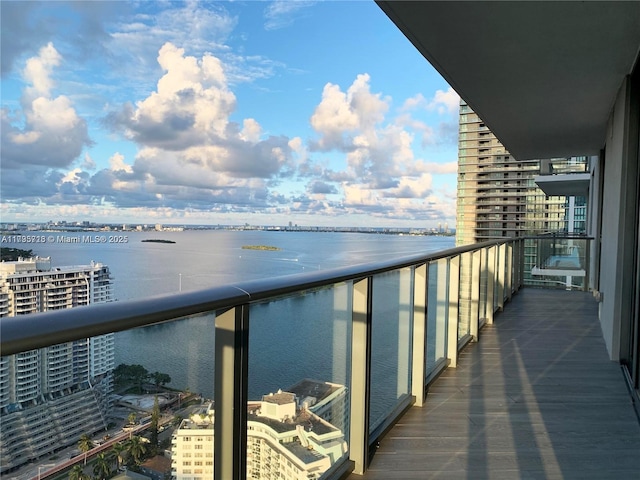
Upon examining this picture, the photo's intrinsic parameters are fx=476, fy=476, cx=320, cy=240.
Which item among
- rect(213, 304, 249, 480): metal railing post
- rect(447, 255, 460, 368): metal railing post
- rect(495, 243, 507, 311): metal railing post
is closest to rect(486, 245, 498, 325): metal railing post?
rect(495, 243, 507, 311): metal railing post

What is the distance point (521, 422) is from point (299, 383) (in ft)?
7.06

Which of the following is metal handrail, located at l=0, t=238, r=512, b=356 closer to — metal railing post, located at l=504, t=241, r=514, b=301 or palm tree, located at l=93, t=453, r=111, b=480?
palm tree, located at l=93, t=453, r=111, b=480

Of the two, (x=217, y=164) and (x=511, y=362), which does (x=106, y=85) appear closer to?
(x=217, y=164)

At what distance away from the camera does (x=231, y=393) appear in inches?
56.9

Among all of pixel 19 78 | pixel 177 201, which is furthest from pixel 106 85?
pixel 177 201

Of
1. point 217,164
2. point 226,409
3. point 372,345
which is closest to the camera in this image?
point 226,409

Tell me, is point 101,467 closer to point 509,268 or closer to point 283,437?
point 283,437

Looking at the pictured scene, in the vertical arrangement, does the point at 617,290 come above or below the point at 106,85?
below

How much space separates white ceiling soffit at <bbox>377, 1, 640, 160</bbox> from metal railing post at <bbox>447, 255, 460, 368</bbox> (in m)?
1.85

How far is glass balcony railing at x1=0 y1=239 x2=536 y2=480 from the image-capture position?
1.04m

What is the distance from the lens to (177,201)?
36062 millimetres

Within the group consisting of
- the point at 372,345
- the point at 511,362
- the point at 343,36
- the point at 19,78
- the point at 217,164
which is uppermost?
the point at 19,78

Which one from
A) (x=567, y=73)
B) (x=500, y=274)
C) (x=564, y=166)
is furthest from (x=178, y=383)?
(x=564, y=166)

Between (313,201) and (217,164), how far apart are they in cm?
918
